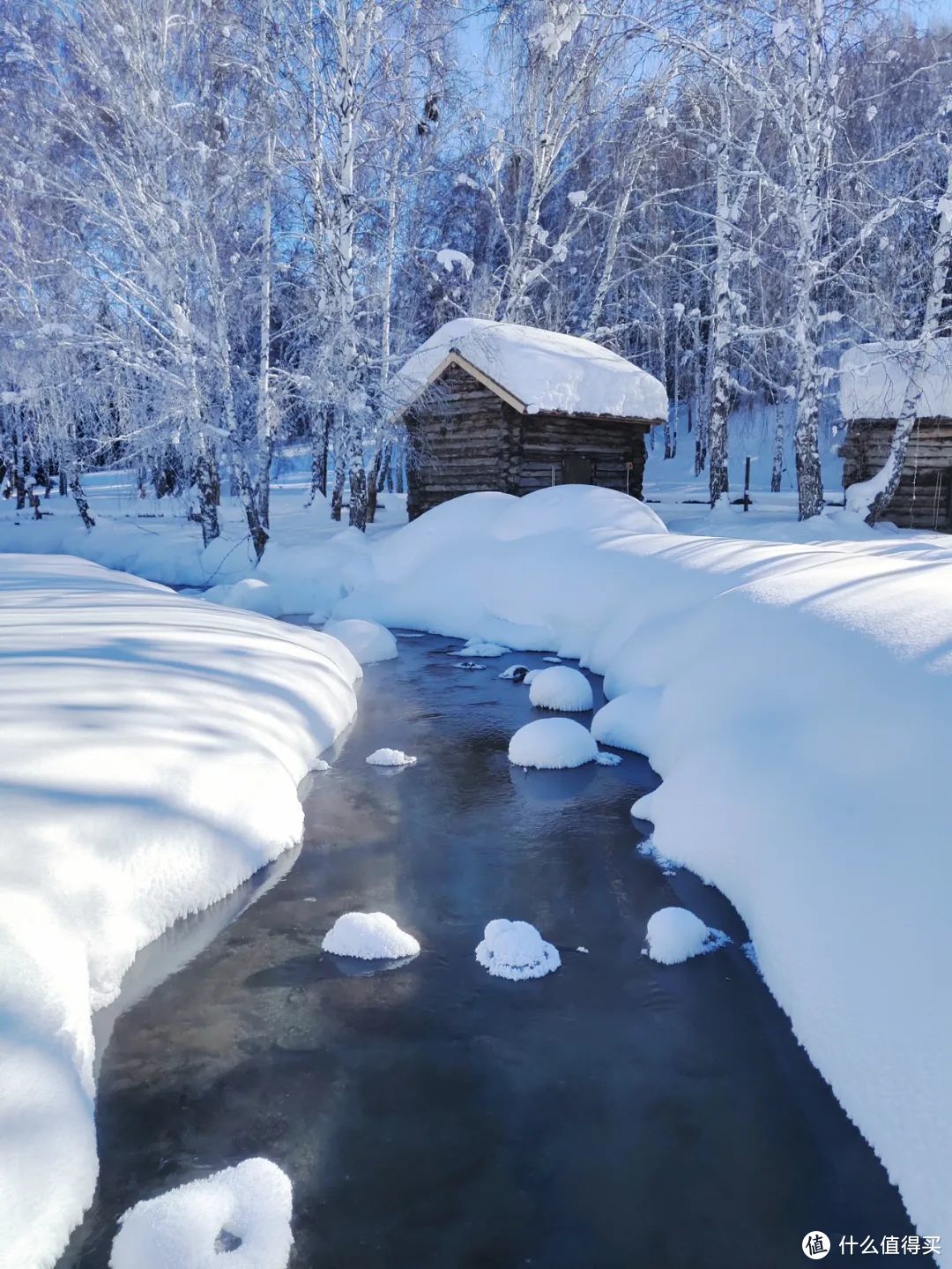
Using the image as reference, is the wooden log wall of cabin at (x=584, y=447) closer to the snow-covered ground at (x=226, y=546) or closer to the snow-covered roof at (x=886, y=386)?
the snow-covered ground at (x=226, y=546)

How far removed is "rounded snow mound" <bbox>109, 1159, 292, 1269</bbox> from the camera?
6.66 feet

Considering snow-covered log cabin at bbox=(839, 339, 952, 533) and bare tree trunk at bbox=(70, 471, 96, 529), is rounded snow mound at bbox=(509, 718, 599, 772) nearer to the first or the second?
snow-covered log cabin at bbox=(839, 339, 952, 533)

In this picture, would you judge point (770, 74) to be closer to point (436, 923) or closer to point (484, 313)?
point (484, 313)

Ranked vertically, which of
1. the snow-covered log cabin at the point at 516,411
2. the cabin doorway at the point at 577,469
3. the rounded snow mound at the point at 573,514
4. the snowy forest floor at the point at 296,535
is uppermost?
the snow-covered log cabin at the point at 516,411

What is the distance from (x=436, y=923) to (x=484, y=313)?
1638cm

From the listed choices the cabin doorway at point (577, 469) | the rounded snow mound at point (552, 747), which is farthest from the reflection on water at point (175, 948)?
the cabin doorway at point (577, 469)

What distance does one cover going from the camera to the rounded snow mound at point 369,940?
3418 millimetres

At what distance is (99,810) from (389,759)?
2371 mm

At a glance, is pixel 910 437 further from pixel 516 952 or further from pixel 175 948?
pixel 175 948

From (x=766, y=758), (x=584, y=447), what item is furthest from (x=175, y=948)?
(x=584, y=447)

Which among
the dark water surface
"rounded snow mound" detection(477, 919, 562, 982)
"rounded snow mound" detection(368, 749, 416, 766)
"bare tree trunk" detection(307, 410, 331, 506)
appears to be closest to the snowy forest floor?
"bare tree trunk" detection(307, 410, 331, 506)

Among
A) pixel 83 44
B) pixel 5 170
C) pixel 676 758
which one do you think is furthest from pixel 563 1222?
pixel 5 170

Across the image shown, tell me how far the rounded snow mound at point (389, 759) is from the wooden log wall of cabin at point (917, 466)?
42.1ft

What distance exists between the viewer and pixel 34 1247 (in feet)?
6.63
